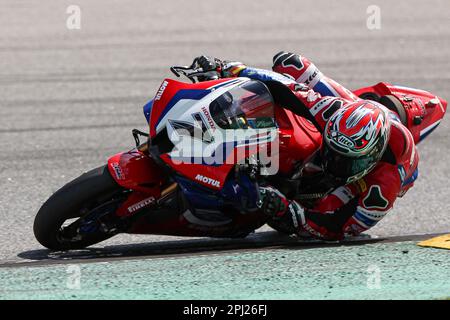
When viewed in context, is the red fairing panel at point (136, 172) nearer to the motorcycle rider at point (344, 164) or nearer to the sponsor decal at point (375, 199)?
the motorcycle rider at point (344, 164)

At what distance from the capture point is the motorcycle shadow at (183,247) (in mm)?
6047

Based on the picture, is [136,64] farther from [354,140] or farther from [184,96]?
[354,140]

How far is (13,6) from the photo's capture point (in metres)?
17.7

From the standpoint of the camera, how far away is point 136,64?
13.1m

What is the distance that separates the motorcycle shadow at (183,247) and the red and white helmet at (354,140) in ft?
1.73

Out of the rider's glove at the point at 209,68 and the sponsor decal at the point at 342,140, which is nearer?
the sponsor decal at the point at 342,140

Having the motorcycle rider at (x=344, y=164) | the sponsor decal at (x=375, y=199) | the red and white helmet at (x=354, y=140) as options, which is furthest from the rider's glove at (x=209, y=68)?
the sponsor decal at (x=375, y=199)

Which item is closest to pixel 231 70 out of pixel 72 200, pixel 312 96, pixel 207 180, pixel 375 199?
pixel 312 96

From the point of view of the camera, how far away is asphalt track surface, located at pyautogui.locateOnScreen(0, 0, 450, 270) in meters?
7.69

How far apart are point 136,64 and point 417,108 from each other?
673cm

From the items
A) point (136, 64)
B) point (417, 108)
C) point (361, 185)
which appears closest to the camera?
point (361, 185)

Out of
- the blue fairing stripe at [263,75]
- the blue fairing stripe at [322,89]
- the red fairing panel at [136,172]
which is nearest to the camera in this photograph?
the red fairing panel at [136,172]
